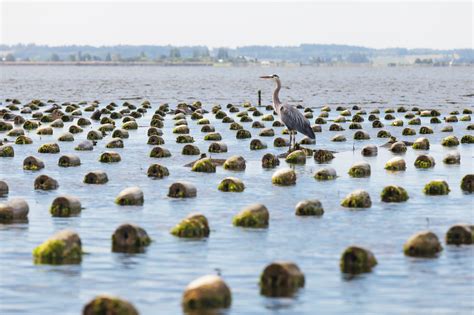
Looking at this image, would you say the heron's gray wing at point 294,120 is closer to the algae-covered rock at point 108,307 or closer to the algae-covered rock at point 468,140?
the algae-covered rock at point 468,140

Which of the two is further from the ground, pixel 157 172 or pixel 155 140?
pixel 157 172

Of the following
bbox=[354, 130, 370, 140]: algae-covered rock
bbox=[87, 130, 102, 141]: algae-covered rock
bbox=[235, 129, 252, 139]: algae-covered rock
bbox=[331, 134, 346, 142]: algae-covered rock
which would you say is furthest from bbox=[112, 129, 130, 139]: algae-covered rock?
bbox=[354, 130, 370, 140]: algae-covered rock

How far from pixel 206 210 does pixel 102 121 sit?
3707 centimetres

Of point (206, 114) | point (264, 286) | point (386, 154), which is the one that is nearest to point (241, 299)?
point (264, 286)

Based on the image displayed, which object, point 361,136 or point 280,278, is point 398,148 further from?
point 280,278

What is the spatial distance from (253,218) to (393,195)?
6206 millimetres

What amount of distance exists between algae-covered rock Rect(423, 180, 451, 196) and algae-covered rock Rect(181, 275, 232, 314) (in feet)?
50.8

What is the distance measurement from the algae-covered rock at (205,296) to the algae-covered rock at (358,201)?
11.7 m

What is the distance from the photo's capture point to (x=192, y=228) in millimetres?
23703

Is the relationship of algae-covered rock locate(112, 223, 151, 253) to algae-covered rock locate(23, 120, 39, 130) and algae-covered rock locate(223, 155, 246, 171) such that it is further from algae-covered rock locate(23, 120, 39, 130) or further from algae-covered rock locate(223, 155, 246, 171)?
algae-covered rock locate(23, 120, 39, 130)

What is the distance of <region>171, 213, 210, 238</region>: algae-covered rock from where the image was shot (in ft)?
77.8

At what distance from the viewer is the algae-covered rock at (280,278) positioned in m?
18.4

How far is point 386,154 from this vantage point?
4409 cm

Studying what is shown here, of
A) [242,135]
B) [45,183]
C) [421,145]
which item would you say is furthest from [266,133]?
[45,183]
